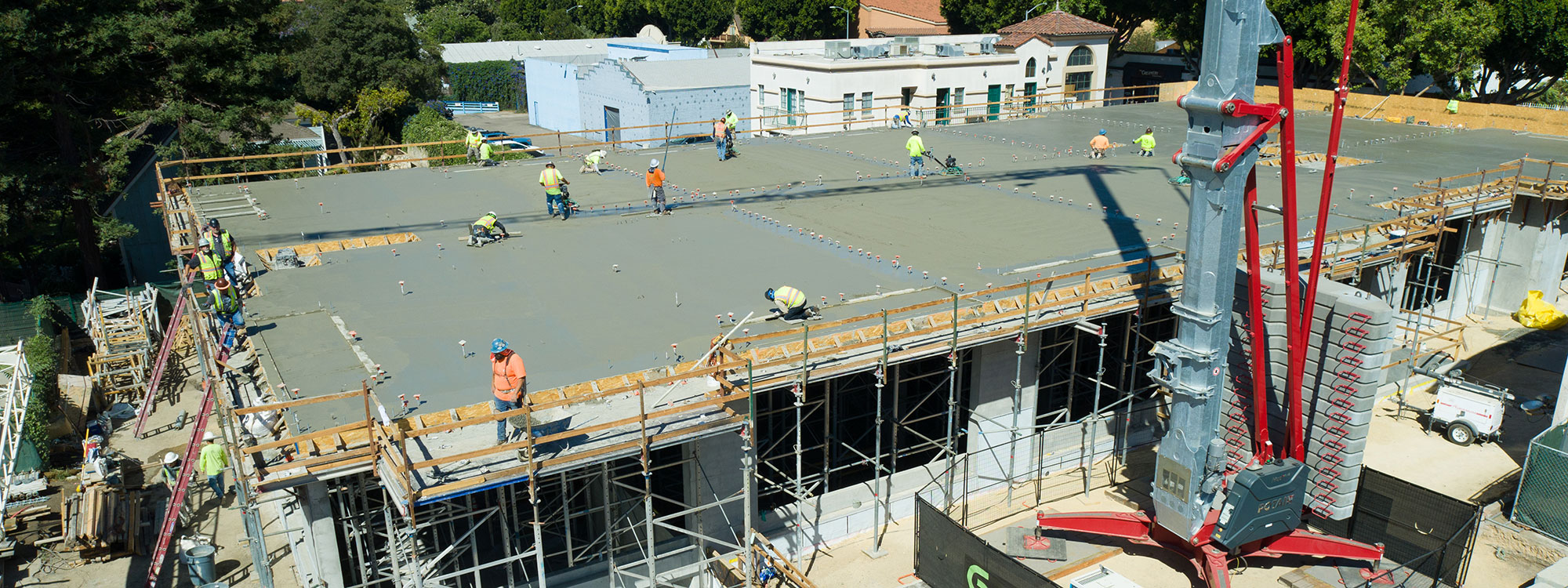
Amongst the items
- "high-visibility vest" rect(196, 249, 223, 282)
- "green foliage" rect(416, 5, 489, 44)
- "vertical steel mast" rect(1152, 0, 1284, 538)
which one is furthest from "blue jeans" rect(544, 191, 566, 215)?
"green foliage" rect(416, 5, 489, 44)

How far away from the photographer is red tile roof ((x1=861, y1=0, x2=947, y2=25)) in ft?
298

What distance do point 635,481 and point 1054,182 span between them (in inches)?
685

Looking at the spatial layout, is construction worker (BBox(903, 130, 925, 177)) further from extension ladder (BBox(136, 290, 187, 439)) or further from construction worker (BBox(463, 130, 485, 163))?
extension ladder (BBox(136, 290, 187, 439))

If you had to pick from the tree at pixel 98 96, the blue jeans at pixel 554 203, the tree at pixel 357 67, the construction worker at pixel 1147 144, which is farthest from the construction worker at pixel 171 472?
the tree at pixel 357 67

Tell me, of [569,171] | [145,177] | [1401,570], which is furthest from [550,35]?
[1401,570]

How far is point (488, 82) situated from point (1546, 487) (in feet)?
271

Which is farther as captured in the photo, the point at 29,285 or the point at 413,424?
the point at 29,285

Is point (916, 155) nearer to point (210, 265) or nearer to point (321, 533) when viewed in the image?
point (210, 265)

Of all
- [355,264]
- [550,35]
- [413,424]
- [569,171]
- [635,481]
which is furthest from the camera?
[550,35]

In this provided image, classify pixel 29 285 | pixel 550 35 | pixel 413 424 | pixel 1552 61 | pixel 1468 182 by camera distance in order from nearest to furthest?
pixel 413 424 → pixel 1468 182 → pixel 29 285 → pixel 1552 61 → pixel 550 35

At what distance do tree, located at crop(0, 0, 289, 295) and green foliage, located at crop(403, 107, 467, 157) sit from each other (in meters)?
10.8


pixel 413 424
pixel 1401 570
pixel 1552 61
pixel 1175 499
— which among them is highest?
pixel 1552 61

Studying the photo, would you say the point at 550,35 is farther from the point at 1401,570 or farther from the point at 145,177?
the point at 1401,570

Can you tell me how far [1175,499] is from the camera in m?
17.5
